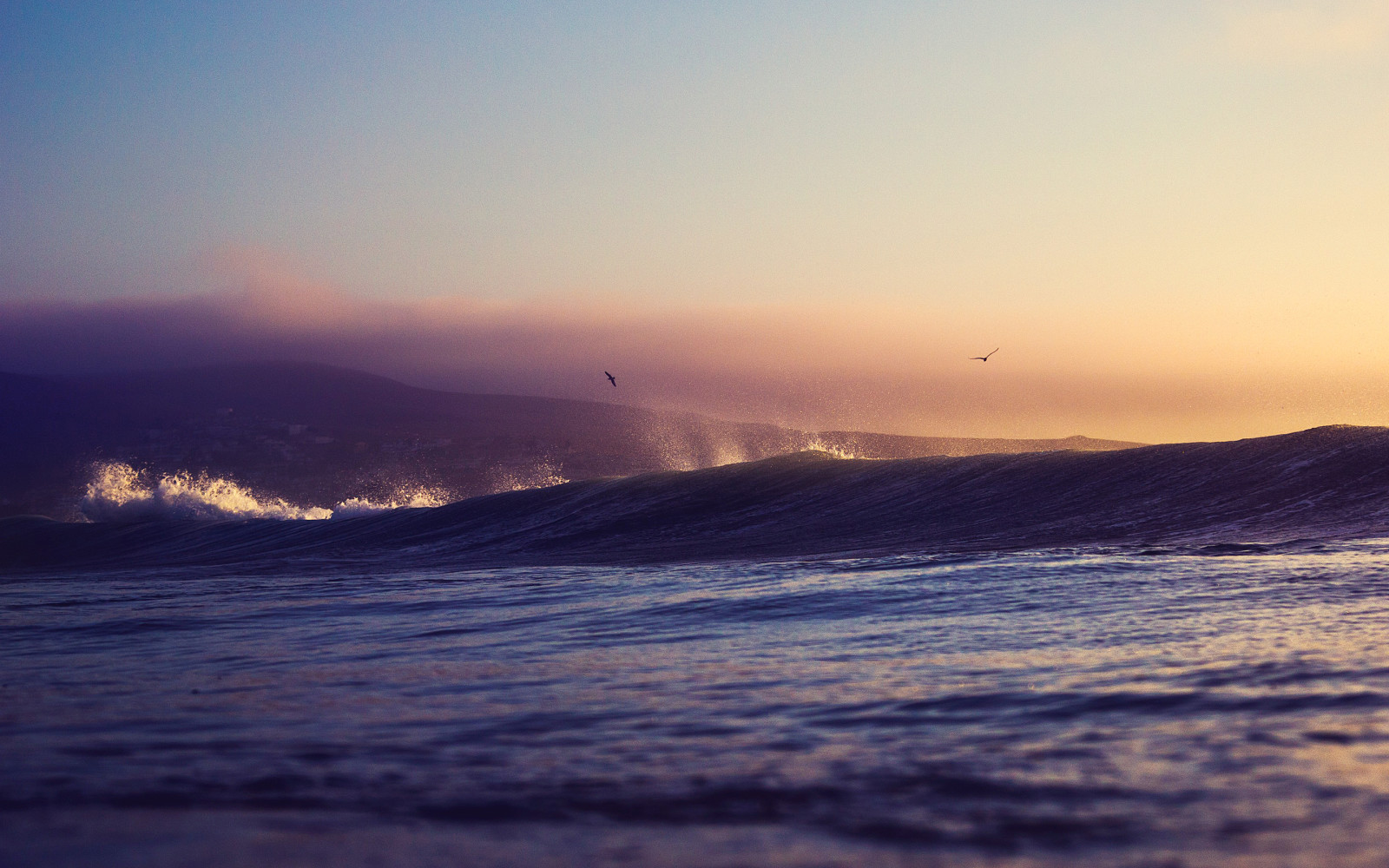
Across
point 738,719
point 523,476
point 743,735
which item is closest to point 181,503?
point 738,719

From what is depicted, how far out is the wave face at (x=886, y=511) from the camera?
12344 millimetres

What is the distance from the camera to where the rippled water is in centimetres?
218

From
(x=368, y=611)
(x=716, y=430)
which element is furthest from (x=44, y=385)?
(x=368, y=611)

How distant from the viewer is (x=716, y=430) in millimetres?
43844

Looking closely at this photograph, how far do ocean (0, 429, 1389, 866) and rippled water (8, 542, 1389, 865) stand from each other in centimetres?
1

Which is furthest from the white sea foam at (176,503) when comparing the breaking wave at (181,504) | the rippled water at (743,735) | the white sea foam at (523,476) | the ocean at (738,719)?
the rippled water at (743,735)

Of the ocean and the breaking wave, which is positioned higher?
the breaking wave

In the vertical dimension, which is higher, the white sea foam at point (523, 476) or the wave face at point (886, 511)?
the white sea foam at point (523, 476)

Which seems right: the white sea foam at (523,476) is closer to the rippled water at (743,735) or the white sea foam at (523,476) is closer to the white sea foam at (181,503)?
the white sea foam at (181,503)

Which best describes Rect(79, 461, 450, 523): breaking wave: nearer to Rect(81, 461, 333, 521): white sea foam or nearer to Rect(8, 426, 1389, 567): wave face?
Rect(81, 461, 333, 521): white sea foam

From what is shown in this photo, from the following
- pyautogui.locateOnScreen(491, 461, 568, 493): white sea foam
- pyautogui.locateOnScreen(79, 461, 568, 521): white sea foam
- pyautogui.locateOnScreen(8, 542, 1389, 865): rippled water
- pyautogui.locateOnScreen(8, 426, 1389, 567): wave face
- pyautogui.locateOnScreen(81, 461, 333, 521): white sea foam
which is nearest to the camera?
pyautogui.locateOnScreen(8, 542, 1389, 865): rippled water

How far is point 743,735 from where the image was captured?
3104mm

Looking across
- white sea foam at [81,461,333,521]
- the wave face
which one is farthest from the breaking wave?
the wave face

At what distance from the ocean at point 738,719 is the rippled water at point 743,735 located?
0.01 metres
